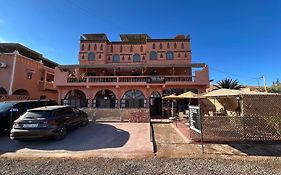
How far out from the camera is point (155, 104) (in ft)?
56.7

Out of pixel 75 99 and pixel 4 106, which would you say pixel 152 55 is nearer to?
pixel 75 99

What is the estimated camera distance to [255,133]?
661cm

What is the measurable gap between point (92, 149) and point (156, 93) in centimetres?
1194

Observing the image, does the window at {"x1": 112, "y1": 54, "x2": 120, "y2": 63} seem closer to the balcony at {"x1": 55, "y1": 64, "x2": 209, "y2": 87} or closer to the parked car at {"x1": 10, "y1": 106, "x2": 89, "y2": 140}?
the balcony at {"x1": 55, "y1": 64, "x2": 209, "y2": 87}

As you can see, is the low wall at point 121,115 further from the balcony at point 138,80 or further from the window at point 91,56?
the window at point 91,56

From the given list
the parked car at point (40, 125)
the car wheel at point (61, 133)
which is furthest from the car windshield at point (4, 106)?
the car wheel at point (61, 133)

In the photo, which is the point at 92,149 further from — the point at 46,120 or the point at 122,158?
the point at 46,120

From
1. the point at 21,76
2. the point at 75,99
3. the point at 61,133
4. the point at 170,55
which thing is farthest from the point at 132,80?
the point at 21,76

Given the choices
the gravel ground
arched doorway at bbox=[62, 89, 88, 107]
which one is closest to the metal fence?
the gravel ground

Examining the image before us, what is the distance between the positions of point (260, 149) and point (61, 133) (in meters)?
8.55

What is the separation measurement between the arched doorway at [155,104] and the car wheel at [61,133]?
35.2 ft

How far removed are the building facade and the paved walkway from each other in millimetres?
13867

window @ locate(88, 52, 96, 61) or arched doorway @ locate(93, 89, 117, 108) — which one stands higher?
window @ locate(88, 52, 96, 61)

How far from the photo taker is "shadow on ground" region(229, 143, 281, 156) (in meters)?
5.48
